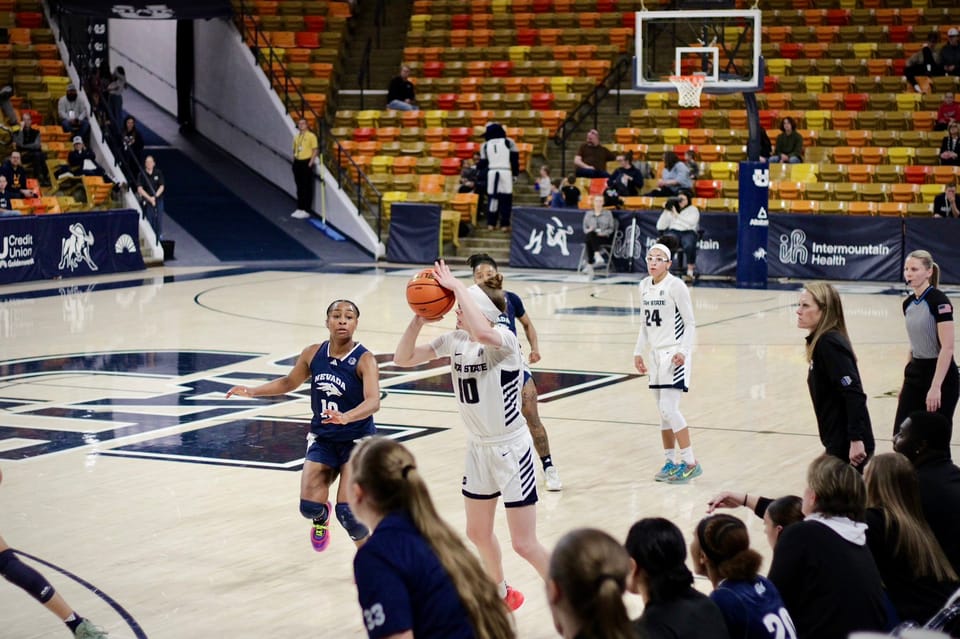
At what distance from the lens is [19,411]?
12586mm

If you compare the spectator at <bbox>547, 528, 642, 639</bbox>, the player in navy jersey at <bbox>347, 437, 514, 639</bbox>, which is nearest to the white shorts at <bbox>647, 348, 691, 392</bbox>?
the player in navy jersey at <bbox>347, 437, 514, 639</bbox>

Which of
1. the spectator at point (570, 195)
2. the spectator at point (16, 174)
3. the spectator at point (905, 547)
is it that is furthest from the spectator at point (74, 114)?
the spectator at point (905, 547)

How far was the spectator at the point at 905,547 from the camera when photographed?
5445 mm

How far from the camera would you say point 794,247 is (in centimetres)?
2392

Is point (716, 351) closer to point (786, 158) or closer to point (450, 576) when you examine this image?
point (786, 158)

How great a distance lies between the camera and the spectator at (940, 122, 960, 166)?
80.0ft

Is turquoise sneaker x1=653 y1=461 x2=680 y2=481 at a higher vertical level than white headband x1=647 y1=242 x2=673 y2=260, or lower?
lower

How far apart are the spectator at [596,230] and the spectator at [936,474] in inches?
715

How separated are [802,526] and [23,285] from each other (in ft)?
63.8

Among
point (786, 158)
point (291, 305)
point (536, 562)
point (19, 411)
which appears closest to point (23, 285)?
point (291, 305)

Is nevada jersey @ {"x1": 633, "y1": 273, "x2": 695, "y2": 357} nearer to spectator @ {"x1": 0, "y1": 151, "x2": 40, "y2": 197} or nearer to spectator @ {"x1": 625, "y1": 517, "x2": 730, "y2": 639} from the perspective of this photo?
spectator @ {"x1": 625, "y1": 517, "x2": 730, "y2": 639}

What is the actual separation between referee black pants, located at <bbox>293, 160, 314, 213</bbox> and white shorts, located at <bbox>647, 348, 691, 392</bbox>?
19.1 metres

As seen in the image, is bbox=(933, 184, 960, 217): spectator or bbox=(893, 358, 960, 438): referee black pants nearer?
bbox=(893, 358, 960, 438): referee black pants

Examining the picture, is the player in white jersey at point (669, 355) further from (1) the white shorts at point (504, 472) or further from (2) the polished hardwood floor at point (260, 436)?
(1) the white shorts at point (504, 472)
